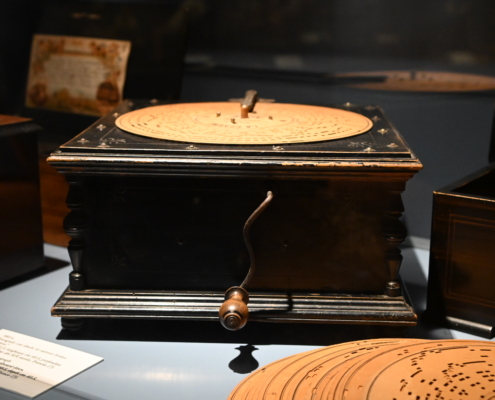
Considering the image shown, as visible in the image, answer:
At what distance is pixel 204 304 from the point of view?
1.66 meters

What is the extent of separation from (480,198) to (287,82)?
1153 mm

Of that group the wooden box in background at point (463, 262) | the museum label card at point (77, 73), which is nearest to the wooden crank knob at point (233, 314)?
the wooden box in background at point (463, 262)

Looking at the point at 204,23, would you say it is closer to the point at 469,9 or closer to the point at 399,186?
the point at 469,9

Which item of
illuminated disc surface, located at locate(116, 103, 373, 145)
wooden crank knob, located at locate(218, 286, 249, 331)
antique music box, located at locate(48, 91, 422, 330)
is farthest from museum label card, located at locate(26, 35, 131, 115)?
wooden crank knob, located at locate(218, 286, 249, 331)

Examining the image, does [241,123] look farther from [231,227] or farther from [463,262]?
[463,262]

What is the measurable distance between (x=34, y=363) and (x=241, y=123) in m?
0.82

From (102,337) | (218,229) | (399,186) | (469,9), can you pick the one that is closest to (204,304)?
(218,229)

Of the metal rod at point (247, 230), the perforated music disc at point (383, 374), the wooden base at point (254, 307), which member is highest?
the metal rod at point (247, 230)

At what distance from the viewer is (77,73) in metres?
2.60

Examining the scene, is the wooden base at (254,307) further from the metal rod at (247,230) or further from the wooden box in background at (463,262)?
the wooden box in background at (463,262)

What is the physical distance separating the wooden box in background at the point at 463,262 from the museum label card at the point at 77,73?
4.40ft

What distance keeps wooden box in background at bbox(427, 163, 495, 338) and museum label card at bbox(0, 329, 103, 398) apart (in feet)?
3.00

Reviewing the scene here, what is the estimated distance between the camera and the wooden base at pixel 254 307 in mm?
1628

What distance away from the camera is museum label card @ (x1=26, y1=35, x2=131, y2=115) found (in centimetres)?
254
